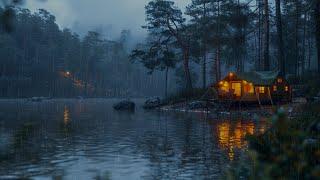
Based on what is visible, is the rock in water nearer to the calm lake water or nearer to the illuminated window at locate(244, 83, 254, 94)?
the illuminated window at locate(244, 83, 254, 94)

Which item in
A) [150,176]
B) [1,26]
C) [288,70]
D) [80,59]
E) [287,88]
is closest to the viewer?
[1,26]

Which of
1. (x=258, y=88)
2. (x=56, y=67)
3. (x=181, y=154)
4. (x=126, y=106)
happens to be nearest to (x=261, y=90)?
(x=258, y=88)

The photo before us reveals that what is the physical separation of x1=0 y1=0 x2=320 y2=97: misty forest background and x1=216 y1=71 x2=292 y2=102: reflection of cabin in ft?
4.75

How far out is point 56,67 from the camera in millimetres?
144625

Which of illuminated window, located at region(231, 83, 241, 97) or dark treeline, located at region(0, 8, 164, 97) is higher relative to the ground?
dark treeline, located at region(0, 8, 164, 97)

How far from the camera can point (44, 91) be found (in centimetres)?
13162

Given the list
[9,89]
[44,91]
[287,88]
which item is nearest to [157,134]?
[287,88]

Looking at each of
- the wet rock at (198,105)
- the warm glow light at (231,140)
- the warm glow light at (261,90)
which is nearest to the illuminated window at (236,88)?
the warm glow light at (261,90)

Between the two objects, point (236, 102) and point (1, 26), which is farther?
point (236, 102)

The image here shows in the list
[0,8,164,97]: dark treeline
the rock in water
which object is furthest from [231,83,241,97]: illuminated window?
[0,8,164,97]: dark treeline

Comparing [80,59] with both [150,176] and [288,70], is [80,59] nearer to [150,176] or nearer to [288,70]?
[288,70]

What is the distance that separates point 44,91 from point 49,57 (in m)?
14.0

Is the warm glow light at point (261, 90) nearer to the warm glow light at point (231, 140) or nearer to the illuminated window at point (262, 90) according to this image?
the illuminated window at point (262, 90)

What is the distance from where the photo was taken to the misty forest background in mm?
65312
